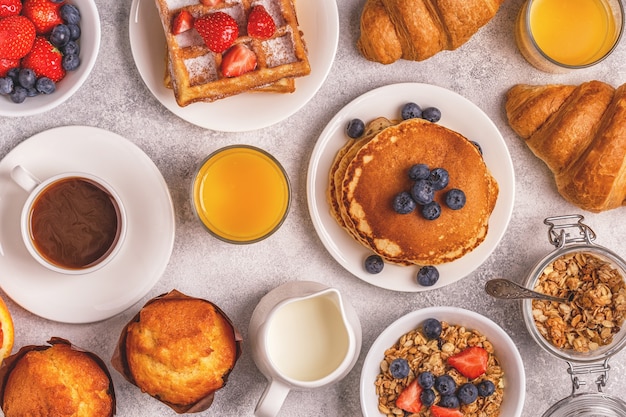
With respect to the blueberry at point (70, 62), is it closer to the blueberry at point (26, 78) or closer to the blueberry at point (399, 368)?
the blueberry at point (26, 78)

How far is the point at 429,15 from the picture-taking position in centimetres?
217

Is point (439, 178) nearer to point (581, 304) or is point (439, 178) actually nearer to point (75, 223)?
point (581, 304)

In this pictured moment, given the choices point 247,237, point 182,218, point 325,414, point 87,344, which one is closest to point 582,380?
point 325,414

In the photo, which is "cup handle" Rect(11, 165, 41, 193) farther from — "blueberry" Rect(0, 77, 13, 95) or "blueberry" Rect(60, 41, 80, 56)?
"blueberry" Rect(60, 41, 80, 56)

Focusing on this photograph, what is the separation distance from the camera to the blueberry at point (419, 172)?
209 centimetres

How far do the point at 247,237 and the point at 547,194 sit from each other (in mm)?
1013

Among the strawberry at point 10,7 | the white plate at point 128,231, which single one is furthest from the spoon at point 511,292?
the strawberry at point 10,7

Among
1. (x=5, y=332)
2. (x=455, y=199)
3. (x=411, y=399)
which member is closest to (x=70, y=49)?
(x=5, y=332)

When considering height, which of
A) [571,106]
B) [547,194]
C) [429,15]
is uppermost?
[429,15]

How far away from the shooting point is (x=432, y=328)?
2.26m

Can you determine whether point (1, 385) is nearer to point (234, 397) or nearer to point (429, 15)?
point (234, 397)

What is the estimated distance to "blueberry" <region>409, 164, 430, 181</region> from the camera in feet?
6.86

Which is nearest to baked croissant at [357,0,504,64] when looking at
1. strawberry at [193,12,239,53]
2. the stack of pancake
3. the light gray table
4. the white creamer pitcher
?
the light gray table

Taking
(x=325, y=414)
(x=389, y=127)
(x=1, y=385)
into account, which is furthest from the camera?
(x=325, y=414)
